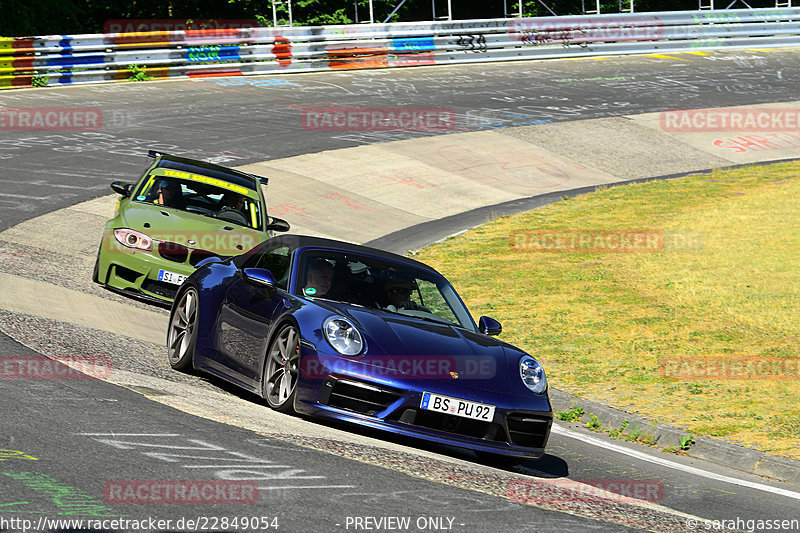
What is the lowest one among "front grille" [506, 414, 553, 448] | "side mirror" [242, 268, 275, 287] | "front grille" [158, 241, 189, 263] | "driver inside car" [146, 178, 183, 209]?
"front grille" [506, 414, 553, 448]

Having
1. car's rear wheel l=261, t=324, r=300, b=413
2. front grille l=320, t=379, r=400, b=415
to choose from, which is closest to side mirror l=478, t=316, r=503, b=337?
front grille l=320, t=379, r=400, b=415

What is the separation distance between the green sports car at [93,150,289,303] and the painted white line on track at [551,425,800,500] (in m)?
4.91

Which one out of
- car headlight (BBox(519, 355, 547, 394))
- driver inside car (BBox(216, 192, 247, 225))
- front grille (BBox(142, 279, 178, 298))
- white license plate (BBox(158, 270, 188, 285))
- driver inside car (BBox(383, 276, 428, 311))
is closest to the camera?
car headlight (BBox(519, 355, 547, 394))

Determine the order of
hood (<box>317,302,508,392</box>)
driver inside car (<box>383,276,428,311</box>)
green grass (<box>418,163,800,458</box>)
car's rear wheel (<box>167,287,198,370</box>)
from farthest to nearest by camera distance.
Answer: green grass (<box>418,163,800,458</box>) < car's rear wheel (<box>167,287,198,370</box>) < driver inside car (<box>383,276,428,311</box>) < hood (<box>317,302,508,392</box>)

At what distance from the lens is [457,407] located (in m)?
7.27

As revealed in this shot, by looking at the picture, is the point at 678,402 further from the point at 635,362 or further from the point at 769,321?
the point at 769,321

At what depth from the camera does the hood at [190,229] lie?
1220 centimetres

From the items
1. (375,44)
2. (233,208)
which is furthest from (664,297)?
(375,44)

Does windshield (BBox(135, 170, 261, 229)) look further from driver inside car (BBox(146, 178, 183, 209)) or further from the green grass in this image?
the green grass

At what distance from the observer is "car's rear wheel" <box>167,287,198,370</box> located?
9023 millimetres

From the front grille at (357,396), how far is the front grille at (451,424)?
0.13 metres

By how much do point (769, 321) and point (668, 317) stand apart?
1.13 metres

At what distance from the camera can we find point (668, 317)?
41.9 ft

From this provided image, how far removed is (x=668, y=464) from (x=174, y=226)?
21.4 feet
